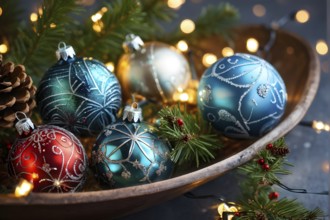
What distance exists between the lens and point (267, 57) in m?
1.22

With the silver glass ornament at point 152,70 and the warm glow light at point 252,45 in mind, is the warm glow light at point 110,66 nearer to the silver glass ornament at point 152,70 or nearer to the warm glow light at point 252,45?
the silver glass ornament at point 152,70

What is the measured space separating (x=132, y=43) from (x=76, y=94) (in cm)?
21

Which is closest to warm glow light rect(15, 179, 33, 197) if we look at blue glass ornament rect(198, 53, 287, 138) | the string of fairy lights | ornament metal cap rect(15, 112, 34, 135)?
the string of fairy lights

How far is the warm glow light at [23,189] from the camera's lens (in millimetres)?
699

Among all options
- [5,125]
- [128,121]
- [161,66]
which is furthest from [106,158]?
[161,66]

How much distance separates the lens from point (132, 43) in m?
1.00

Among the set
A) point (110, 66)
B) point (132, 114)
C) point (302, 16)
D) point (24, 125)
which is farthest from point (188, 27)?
point (24, 125)

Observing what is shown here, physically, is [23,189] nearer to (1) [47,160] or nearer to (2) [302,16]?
(1) [47,160]

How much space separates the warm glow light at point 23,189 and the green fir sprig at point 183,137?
244 mm

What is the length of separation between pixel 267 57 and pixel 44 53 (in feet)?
1.80

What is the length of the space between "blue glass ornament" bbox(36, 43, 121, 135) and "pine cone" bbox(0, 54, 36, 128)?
4 cm

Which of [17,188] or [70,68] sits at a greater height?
[70,68]

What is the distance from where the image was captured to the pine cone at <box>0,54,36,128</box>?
81 centimetres

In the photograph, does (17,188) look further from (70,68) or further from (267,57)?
(267,57)
